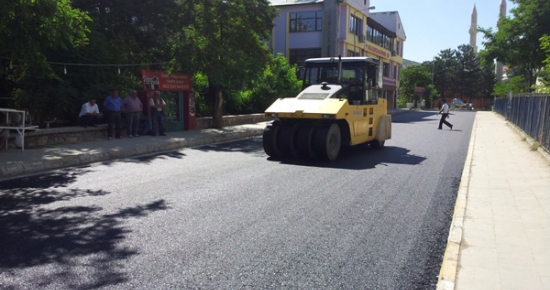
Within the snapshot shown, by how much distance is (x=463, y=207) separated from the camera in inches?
270

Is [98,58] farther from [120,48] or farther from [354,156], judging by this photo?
[354,156]

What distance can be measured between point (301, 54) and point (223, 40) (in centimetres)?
2258

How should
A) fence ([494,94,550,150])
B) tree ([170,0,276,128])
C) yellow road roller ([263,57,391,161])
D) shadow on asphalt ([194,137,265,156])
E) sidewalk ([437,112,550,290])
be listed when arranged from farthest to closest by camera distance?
tree ([170,0,276,128]), shadow on asphalt ([194,137,265,156]), fence ([494,94,550,150]), yellow road roller ([263,57,391,161]), sidewalk ([437,112,550,290])

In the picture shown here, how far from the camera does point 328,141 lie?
37.3 feet

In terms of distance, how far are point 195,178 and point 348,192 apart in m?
3.03

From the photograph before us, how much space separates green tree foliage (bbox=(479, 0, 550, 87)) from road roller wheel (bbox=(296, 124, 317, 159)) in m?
22.9

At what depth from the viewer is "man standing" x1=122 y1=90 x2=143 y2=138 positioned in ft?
51.8

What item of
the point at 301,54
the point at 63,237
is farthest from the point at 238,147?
the point at 301,54

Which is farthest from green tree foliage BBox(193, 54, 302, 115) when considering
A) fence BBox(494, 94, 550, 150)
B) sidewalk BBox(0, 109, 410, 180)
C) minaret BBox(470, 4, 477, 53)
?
minaret BBox(470, 4, 477, 53)

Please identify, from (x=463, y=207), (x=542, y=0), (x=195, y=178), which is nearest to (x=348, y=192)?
(x=463, y=207)

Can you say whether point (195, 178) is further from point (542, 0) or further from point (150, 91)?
point (542, 0)

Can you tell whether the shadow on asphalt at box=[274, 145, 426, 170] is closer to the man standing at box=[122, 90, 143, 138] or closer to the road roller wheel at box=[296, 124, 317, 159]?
the road roller wheel at box=[296, 124, 317, 159]

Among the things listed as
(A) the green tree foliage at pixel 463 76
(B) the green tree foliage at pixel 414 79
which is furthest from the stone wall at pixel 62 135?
(A) the green tree foliage at pixel 463 76

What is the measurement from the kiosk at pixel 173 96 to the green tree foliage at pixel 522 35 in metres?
21.6
